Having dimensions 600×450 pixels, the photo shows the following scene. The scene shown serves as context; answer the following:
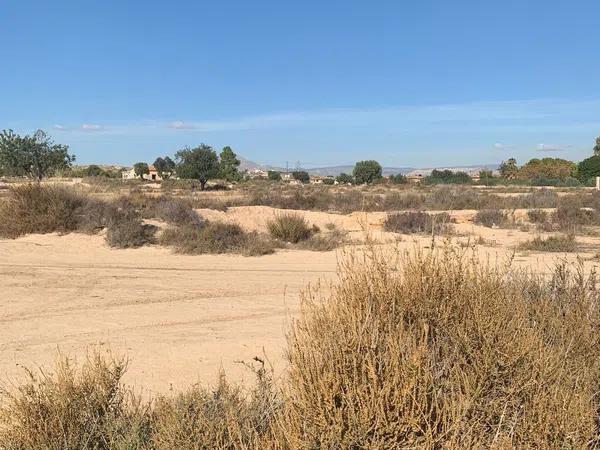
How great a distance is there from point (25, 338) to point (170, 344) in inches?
86.6

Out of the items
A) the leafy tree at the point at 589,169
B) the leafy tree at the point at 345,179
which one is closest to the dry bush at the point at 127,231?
the leafy tree at the point at 589,169

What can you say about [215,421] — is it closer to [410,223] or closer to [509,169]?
[410,223]

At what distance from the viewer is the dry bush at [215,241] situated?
1803 cm

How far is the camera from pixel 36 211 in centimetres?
2056

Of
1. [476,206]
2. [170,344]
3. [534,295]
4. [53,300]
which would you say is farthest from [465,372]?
[476,206]

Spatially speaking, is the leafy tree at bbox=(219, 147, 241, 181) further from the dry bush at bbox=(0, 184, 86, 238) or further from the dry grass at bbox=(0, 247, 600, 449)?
the dry grass at bbox=(0, 247, 600, 449)

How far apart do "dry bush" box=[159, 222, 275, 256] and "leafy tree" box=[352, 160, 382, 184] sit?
3270 inches

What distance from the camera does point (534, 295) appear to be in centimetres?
611

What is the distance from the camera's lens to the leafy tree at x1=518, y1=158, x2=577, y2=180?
105m

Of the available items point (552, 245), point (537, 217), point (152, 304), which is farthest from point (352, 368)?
point (537, 217)

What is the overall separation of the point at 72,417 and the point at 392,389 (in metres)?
2.24

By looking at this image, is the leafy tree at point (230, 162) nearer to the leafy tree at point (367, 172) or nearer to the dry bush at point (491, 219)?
the leafy tree at point (367, 172)

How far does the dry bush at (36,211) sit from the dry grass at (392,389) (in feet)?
57.1

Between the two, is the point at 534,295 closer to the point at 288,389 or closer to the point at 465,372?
the point at 465,372
